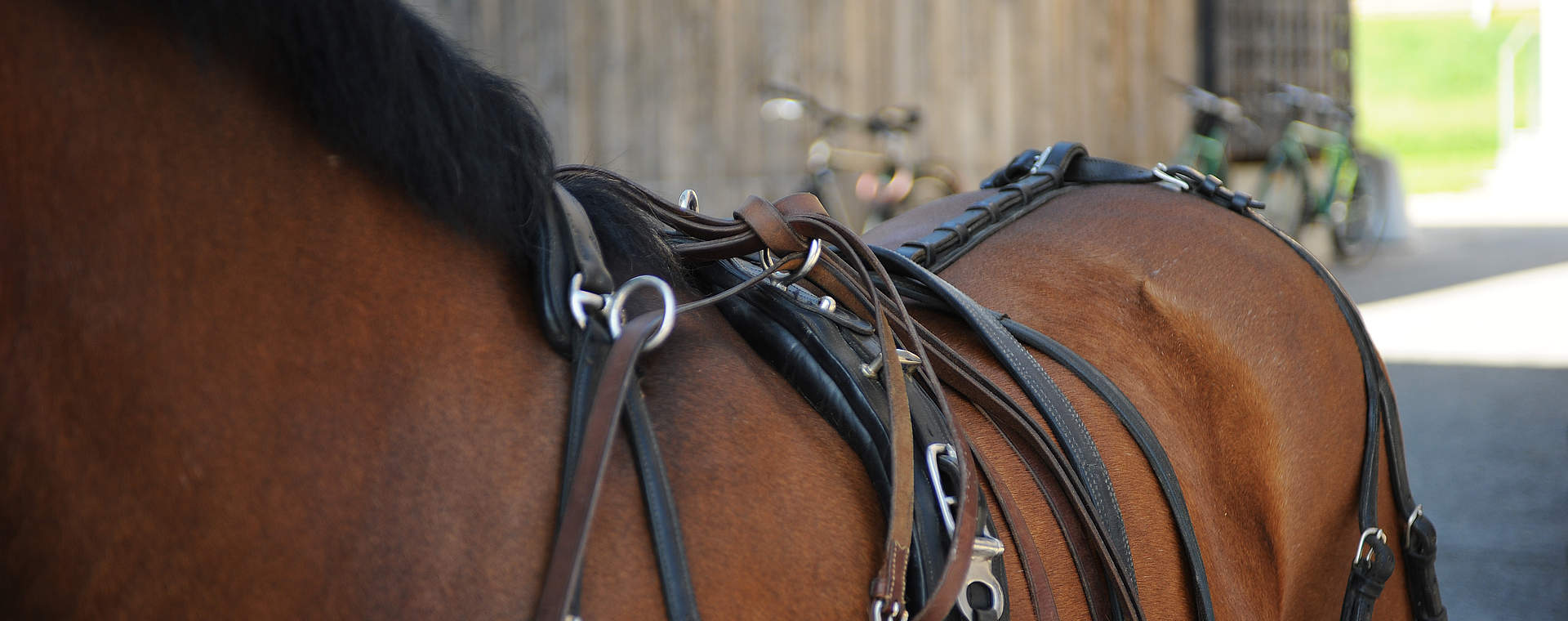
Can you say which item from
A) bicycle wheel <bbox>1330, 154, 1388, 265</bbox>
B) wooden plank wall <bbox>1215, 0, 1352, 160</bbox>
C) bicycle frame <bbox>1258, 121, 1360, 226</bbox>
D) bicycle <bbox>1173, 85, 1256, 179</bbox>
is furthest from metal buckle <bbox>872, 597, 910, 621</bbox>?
bicycle wheel <bbox>1330, 154, 1388, 265</bbox>

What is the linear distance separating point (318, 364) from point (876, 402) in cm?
52

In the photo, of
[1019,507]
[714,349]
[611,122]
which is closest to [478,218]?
[714,349]

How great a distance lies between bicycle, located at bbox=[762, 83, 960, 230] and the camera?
671 centimetres

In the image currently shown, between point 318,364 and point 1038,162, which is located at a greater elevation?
point 318,364

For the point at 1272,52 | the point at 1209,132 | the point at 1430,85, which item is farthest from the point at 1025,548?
the point at 1430,85

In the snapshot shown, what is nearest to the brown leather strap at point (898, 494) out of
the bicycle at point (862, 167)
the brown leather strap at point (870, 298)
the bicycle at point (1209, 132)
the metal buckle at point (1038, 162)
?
the brown leather strap at point (870, 298)

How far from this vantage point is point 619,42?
6.54 m

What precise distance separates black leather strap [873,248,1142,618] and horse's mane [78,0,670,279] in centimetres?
59

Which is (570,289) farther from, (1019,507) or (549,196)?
(1019,507)

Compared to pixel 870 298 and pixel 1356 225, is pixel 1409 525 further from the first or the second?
pixel 1356 225

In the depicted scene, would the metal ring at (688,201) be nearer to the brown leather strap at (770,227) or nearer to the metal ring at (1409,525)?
the brown leather strap at (770,227)

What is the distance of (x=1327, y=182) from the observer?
1029 centimetres

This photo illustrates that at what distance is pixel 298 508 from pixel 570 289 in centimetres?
28

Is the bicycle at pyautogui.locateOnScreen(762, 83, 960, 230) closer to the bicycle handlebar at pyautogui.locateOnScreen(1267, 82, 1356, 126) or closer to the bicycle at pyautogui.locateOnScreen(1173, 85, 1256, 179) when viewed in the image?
the bicycle at pyautogui.locateOnScreen(1173, 85, 1256, 179)
